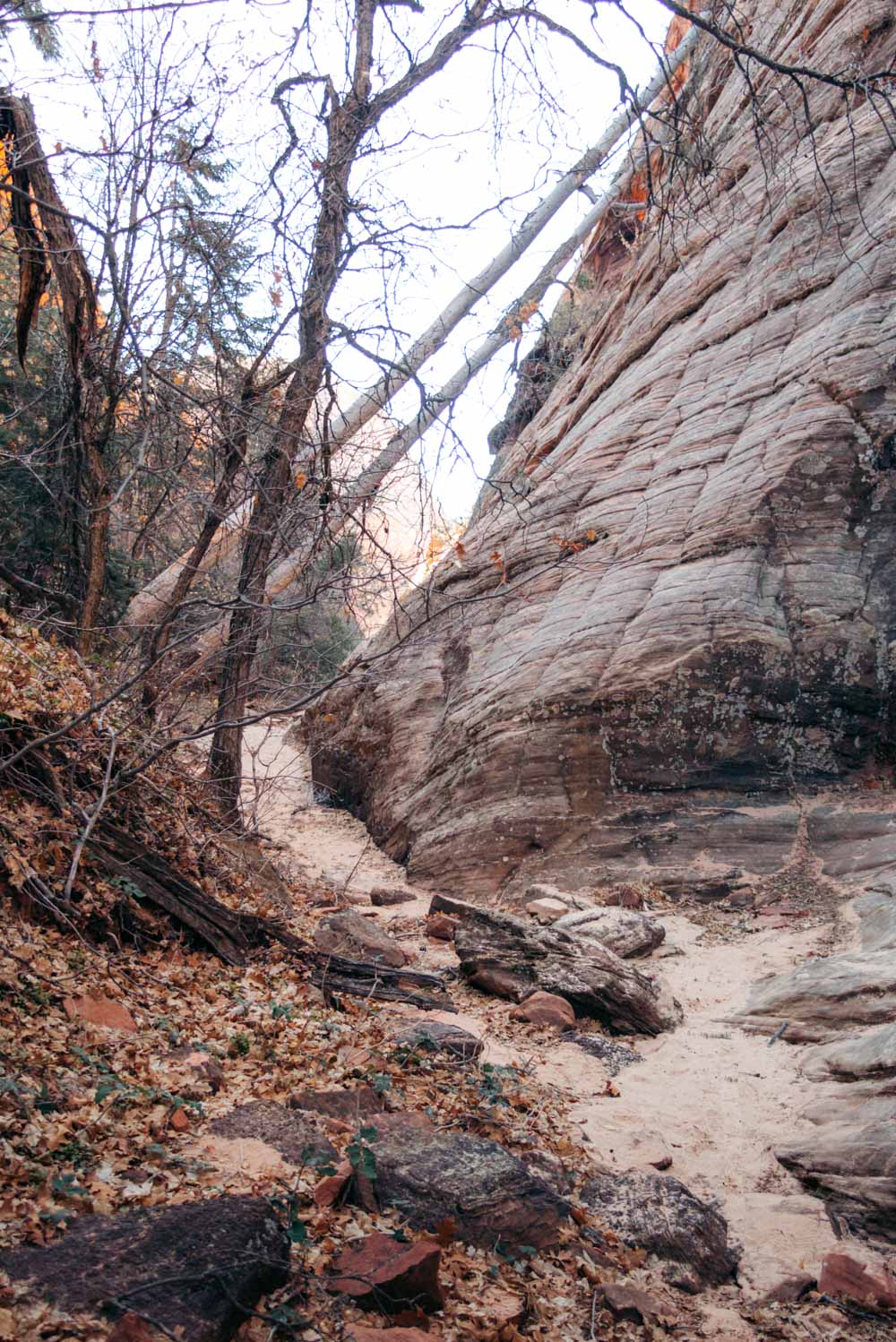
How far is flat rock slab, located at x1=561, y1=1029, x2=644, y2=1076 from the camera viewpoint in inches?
183

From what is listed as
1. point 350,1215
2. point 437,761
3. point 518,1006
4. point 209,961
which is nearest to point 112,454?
point 437,761

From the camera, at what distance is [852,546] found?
26.5 ft

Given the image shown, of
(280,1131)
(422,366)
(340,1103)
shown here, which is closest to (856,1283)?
(340,1103)

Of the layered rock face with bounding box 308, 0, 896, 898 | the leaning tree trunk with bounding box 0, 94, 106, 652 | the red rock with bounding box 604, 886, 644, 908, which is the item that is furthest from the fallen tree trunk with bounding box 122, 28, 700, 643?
the red rock with bounding box 604, 886, 644, 908

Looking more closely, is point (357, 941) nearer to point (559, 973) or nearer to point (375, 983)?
point (375, 983)

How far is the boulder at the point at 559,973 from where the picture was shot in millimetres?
5113

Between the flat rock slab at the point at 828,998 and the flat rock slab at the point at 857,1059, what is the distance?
211 mm

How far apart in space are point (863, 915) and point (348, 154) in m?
5.77

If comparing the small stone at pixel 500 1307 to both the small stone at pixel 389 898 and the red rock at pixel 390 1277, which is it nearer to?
the red rock at pixel 390 1277

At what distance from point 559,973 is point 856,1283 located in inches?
99.0

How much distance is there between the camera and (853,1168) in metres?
3.46

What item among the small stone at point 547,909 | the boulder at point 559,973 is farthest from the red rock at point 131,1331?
the small stone at point 547,909

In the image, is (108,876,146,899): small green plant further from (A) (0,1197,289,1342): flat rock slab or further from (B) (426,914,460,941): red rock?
(B) (426,914,460,941): red rock

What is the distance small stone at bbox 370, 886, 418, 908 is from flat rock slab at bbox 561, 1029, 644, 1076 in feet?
10.2
